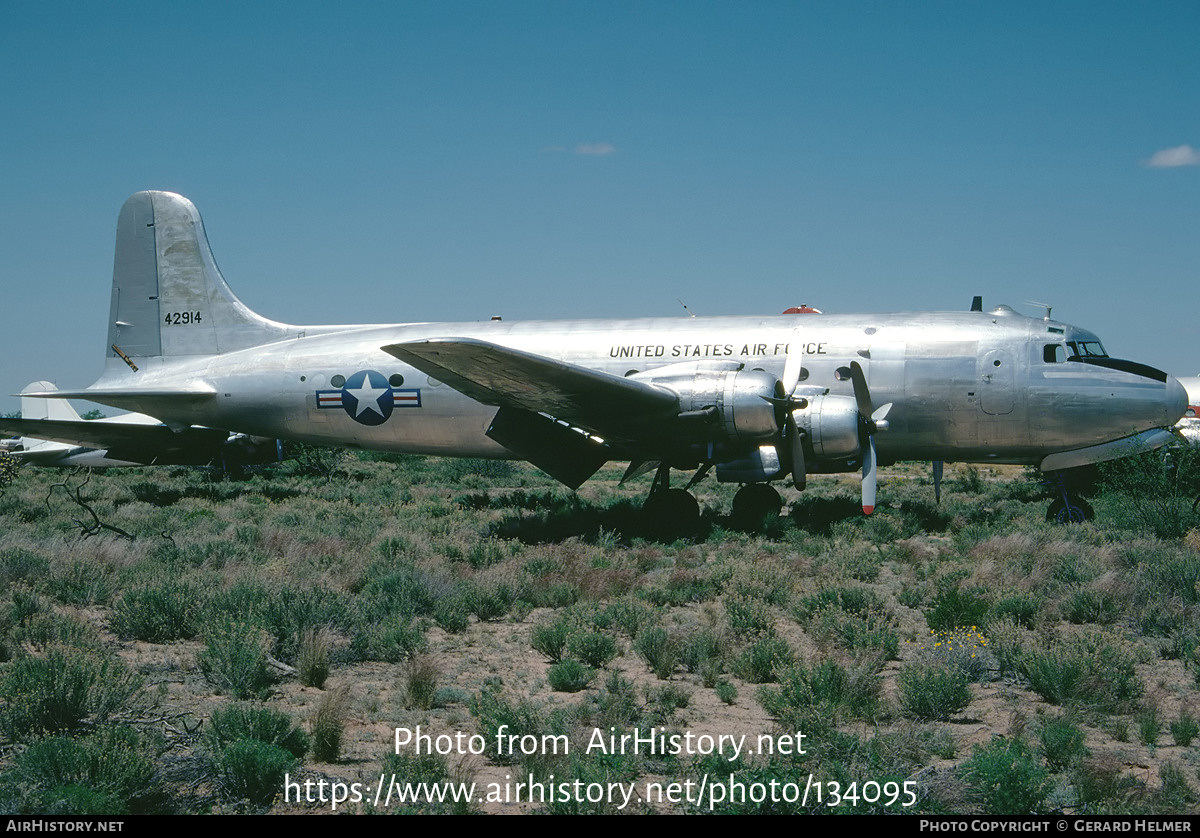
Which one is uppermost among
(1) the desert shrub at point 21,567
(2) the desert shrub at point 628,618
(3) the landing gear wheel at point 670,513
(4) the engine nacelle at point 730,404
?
(4) the engine nacelle at point 730,404

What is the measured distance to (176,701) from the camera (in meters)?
6.51

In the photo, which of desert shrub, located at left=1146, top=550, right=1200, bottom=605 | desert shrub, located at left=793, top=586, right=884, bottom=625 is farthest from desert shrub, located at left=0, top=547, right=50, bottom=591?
desert shrub, located at left=1146, top=550, right=1200, bottom=605

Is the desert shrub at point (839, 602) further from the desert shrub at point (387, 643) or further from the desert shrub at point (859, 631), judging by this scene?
the desert shrub at point (387, 643)

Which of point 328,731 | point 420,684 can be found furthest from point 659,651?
point 328,731

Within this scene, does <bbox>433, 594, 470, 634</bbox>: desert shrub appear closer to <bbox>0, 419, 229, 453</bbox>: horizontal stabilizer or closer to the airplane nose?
the airplane nose

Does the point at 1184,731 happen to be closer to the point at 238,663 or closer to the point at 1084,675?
the point at 1084,675

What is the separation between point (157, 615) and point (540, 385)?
6407mm

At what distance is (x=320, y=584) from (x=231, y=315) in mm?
11722

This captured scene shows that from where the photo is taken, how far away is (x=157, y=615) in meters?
8.48

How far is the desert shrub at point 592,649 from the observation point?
7684mm

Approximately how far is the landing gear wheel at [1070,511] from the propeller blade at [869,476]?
3.80 m

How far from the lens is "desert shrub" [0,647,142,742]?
18.1ft

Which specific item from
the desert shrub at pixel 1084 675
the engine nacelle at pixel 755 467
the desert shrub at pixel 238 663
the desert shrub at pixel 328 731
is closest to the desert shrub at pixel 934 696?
the desert shrub at pixel 1084 675
